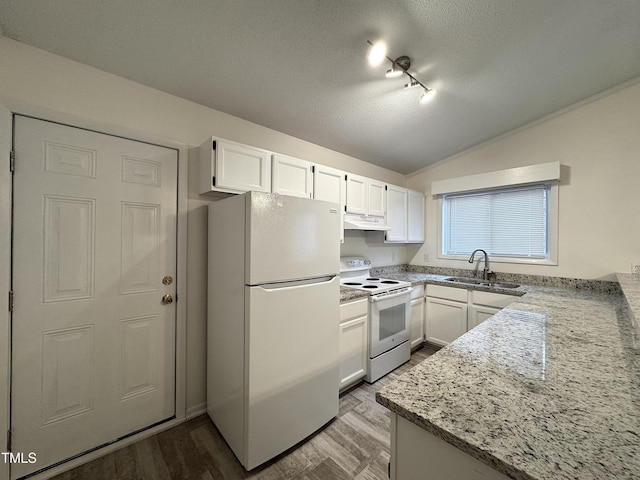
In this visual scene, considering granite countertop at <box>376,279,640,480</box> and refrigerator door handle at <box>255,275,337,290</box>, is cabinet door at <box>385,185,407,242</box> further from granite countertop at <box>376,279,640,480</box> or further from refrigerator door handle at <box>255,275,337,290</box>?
granite countertop at <box>376,279,640,480</box>

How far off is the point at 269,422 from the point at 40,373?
1.34 m

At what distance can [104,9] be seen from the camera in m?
1.24

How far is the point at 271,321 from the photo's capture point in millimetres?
1512

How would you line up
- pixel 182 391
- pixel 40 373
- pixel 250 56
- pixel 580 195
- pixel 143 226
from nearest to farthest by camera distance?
1. pixel 40 373
2. pixel 250 56
3. pixel 143 226
4. pixel 182 391
5. pixel 580 195

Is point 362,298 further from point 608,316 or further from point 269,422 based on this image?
point 608,316

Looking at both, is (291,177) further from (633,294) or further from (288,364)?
(633,294)

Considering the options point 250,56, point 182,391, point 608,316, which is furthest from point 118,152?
point 608,316

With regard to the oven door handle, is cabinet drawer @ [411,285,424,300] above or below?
below

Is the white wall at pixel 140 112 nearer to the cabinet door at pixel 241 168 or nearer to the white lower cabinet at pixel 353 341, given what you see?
the cabinet door at pixel 241 168

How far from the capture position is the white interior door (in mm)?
1391

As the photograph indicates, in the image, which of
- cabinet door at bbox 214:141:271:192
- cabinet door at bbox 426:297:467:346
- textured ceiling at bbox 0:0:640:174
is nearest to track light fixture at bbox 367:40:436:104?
textured ceiling at bbox 0:0:640:174

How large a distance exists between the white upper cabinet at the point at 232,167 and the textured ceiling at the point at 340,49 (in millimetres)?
428

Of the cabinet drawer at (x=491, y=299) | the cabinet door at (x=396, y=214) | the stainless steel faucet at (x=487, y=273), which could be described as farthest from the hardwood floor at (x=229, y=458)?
the stainless steel faucet at (x=487, y=273)

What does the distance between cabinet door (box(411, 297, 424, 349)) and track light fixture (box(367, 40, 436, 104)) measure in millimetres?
2094
